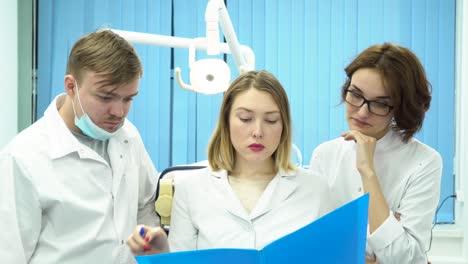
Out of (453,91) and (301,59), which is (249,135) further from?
(453,91)

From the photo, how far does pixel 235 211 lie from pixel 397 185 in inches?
19.9

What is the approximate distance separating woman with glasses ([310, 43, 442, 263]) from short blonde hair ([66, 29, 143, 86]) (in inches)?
25.8

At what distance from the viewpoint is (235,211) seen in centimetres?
143

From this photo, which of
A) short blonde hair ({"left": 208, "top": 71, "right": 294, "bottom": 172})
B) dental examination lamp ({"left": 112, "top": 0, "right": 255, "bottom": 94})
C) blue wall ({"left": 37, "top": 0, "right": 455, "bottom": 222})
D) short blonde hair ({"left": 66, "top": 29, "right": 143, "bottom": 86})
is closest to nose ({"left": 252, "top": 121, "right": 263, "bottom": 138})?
short blonde hair ({"left": 208, "top": 71, "right": 294, "bottom": 172})

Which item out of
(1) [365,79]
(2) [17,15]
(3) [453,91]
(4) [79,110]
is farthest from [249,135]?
(2) [17,15]

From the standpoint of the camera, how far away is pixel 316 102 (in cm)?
351

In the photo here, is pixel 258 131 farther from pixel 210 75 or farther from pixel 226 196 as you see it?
pixel 210 75

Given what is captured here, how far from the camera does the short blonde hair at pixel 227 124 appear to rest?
1510 millimetres

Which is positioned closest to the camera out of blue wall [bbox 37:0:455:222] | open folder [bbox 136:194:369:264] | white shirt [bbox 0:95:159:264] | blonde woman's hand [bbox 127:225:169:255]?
open folder [bbox 136:194:369:264]

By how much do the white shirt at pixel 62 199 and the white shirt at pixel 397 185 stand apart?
641 mm

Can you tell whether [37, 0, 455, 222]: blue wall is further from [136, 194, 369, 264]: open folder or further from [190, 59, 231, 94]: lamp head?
[136, 194, 369, 264]: open folder

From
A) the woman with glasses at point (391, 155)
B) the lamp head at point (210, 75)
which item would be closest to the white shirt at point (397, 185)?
the woman with glasses at point (391, 155)

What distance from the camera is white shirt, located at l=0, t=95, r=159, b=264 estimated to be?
1.31 metres

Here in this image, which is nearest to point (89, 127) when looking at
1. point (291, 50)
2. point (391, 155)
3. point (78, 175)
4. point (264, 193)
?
point (78, 175)
